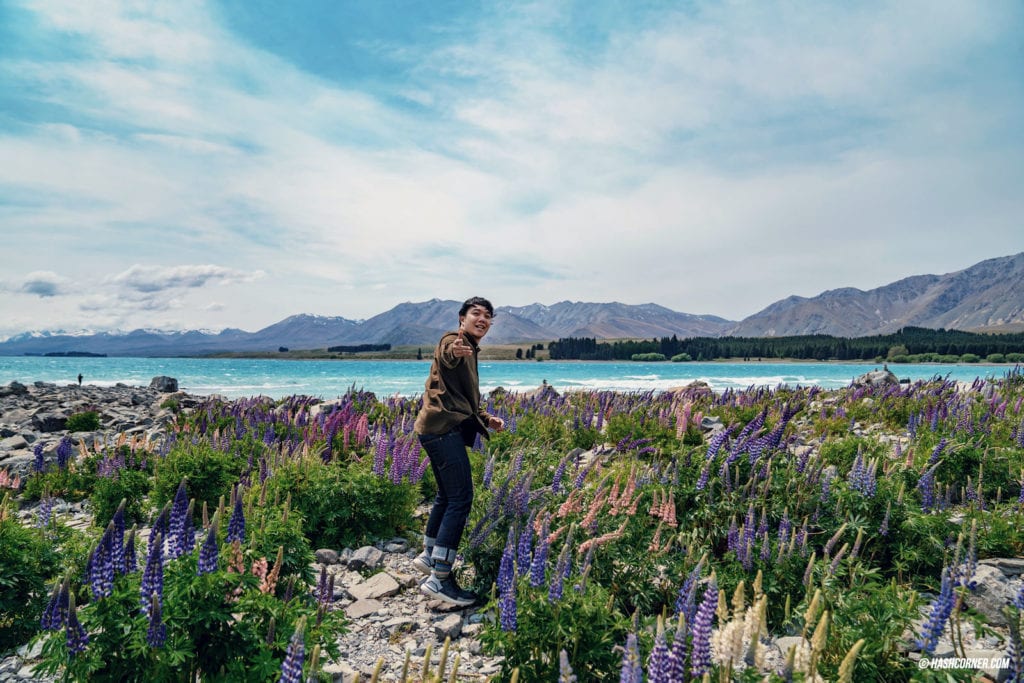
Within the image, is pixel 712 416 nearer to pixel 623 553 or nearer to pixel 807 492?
pixel 807 492

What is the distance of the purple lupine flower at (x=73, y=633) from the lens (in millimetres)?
2895

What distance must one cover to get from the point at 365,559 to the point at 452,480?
1.70m

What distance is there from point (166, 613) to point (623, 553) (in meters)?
3.33

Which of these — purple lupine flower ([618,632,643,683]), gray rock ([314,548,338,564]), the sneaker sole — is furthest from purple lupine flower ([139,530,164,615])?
gray rock ([314,548,338,564])

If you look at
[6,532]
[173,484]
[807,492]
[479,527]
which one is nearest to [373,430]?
[173,484]

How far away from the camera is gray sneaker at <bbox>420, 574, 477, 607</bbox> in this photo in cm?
519

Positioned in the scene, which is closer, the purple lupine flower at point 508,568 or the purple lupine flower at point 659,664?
the purple lupine flower at point 659,664

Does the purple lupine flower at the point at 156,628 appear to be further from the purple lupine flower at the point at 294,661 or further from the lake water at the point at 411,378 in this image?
the lake water at the point at 411,378

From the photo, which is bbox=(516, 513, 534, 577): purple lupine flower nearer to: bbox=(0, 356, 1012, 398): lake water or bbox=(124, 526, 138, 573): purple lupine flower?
bbox=(124, 526, 138, 573): purple lupine flower

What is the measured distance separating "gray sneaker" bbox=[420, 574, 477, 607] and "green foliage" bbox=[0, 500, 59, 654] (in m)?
3.11

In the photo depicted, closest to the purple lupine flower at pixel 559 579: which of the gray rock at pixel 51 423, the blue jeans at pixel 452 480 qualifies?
the blue jeans at pixel 452 480

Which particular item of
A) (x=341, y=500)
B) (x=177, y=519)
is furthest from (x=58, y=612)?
(x=341, y=500)

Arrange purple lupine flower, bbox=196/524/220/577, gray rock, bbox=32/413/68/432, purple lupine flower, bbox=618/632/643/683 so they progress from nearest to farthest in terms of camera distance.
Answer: purple lupine flower, bbox=618/632/643/683
purple lupine flower, bbox=196/524/220/577
gray rock, bbox=32/413/68/432

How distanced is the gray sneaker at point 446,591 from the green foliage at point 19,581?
3.11 meters
